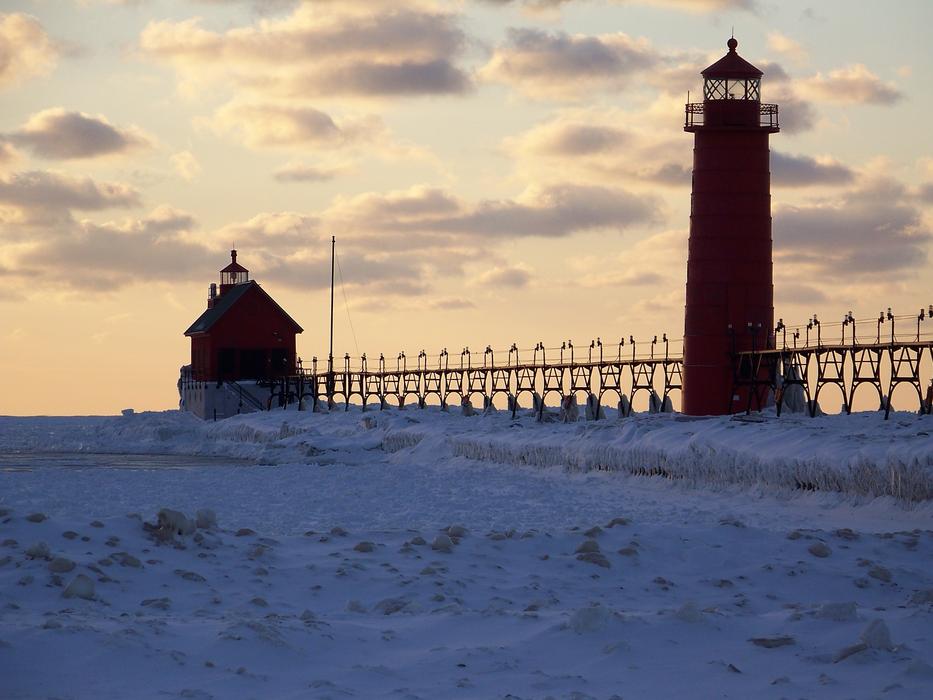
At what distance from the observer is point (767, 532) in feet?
41.8

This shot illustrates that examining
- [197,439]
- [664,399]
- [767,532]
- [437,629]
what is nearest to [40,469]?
[664,399]

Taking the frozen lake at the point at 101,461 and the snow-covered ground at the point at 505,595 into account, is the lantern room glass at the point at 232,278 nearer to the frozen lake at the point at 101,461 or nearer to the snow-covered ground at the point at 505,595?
the frozen lake at the point at 101,461

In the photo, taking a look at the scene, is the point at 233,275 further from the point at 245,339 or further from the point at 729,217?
the point at 729,217

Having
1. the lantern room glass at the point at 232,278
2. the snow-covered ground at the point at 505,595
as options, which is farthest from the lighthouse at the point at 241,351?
the snow-covered ground at the point at 505,595

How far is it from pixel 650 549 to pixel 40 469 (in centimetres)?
2682

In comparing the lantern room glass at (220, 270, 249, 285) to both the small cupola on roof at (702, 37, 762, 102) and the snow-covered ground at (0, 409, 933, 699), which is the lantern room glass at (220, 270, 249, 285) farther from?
the snow-covered ground at (0, 409, 933, 699)

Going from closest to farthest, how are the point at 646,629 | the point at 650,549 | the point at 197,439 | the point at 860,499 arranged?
the point at 646,629 → the point at 650,549 → the point at 860,499 → the point at 197,439

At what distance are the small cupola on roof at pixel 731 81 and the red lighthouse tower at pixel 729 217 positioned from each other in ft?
0.08

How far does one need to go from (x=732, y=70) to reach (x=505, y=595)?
24816mm

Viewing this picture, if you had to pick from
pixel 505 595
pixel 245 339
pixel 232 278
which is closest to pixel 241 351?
pixel 245 339

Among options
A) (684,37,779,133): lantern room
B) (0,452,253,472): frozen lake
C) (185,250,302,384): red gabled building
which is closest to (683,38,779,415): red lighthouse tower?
(684,37,779,133): lantern room

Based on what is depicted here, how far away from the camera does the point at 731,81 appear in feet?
107

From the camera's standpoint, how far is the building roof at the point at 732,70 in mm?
32625

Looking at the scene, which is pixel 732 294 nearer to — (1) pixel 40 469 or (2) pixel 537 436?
(2) pixel 537 436
